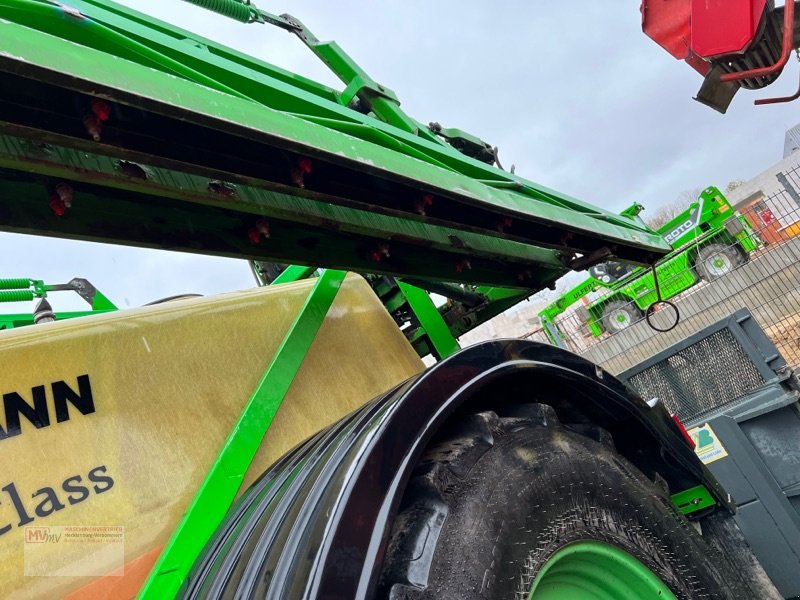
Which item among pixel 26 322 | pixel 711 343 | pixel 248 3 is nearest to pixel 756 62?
pixel 711 343

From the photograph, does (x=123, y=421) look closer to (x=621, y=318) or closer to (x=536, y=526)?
(x=536, y=526)

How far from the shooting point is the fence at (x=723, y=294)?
34.8 ft

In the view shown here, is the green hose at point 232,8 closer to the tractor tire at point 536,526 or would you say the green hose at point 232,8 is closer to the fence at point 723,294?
the tractor tire at point 536,526

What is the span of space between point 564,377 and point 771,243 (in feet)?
40.0

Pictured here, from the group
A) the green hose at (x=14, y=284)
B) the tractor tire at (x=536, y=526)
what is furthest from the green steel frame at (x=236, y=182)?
the green hose at (x=14, y=284)

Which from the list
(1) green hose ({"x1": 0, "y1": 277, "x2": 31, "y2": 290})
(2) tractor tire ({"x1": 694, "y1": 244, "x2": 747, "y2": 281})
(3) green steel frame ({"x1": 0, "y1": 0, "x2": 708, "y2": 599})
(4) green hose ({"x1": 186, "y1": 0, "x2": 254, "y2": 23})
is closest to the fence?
(2) tractor tire ({"x1": 694, "y1": 244, "x2": 747, "y2": 281})

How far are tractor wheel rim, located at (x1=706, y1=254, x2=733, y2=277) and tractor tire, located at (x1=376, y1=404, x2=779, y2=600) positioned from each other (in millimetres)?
11360

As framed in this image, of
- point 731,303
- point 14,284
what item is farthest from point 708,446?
point 731,303

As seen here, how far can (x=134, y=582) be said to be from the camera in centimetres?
154

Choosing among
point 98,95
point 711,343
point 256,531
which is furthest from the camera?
point 711,343

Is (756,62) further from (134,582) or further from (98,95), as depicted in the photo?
(134,582)

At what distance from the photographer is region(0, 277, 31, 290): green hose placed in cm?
340

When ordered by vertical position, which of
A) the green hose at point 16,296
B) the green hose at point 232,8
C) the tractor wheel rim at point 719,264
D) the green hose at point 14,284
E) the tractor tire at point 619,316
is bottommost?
the tractor wheel rim at point 719,264

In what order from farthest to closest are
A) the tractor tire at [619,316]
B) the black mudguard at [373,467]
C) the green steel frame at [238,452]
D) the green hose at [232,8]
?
the tractor tire at [619,316] < the green hose at [232,8] < the green steel frame at [238,452] < the black mudguard at [373,467]
